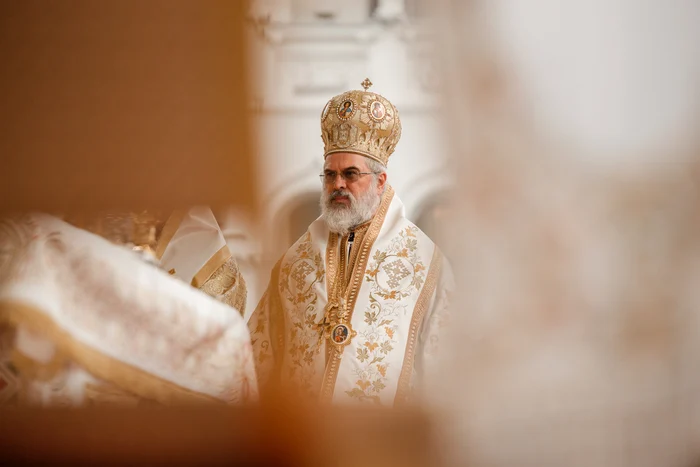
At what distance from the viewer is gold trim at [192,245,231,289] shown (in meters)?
3.45

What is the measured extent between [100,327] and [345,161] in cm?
334

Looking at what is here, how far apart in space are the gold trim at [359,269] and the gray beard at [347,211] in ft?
0.14

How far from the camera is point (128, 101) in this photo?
608 millimetres

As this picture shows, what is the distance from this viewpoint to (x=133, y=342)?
2.40 feet

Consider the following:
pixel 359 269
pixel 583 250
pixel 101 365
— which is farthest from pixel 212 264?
pixel 583 250

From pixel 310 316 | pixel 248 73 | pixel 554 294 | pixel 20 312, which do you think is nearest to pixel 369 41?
pixel 248 73

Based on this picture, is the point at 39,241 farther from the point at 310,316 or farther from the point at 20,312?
the point at 310,316

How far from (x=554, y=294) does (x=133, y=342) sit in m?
0.36

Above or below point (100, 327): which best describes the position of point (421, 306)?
above

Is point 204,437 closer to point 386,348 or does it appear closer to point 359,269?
point 386,348

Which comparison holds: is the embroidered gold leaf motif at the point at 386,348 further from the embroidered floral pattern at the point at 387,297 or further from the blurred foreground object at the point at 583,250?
the blurred foreground object at the point at 583,250

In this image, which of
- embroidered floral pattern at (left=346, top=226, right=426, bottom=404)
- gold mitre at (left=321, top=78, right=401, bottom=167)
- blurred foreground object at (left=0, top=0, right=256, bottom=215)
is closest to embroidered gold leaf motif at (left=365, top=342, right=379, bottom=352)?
embroidered floral pattern at (left=346, top=226, right=426, bottom=404)

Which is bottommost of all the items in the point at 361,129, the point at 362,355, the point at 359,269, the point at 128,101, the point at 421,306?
the point at 128,101

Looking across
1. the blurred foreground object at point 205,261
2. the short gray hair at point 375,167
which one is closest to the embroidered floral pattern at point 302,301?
the blurred foreground object at point 205,261
